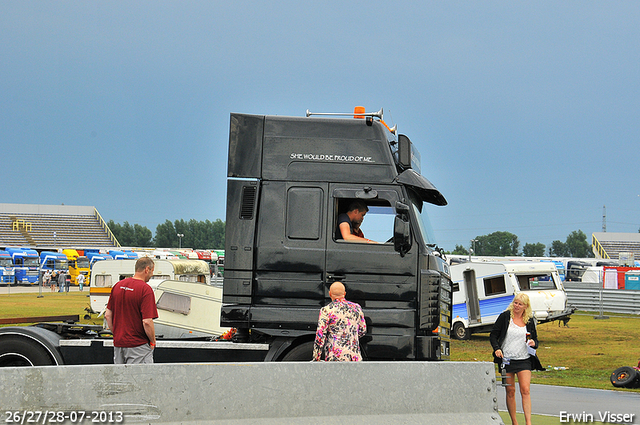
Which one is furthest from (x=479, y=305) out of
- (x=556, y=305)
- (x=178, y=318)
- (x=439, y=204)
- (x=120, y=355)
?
(x=120, y=355)

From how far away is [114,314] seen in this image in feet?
20.9

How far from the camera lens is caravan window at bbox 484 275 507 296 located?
2195cm

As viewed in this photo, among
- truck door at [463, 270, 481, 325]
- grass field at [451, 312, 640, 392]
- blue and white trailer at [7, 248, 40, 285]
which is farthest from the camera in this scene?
blue and white trailer at [7, 248, 40, 285]

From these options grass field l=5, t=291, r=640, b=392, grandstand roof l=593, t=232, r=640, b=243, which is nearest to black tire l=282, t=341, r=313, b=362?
grass field l=5, t=291, r=640, b=392

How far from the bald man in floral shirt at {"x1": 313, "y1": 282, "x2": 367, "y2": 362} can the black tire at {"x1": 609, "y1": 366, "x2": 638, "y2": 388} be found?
785cm

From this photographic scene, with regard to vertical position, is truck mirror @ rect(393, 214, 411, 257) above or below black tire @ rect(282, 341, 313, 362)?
above

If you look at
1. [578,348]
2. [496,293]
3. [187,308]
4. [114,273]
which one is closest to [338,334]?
[187,308]

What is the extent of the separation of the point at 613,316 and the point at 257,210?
1181 inches

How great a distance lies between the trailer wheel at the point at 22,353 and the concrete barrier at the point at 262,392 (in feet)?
9.29

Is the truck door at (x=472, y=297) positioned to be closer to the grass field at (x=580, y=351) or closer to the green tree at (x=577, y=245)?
the grass field at (x=580, y=351)

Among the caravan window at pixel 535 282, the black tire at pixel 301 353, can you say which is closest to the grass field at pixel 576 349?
the caravan window at pixel 535 282

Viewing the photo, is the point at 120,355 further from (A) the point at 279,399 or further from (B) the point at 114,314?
(A) the point at 279,399

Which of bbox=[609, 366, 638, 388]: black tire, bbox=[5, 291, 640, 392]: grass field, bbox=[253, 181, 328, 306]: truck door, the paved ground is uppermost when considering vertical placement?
bbox=[253, 181, 328, 306]: truck door

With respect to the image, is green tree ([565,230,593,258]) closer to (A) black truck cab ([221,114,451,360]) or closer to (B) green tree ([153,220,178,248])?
(B) green tree ([153,220,178,248])
